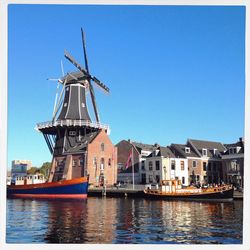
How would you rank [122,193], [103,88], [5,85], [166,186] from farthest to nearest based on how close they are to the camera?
[103,88] → [122,193] → [166,186] → [5,85]

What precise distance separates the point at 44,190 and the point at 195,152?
10464 mm

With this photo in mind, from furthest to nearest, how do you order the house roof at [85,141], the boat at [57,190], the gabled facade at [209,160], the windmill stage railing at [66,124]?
1. the gabled facade at [209,160]
2. the house roof at [85,141]
3. the windmill stage railing at [66,124]
4. the boat at [57,190]

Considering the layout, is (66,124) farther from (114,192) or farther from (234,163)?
(234,163)

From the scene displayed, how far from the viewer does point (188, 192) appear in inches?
854

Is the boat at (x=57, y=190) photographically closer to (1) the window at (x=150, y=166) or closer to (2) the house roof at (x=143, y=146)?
(1) the window at (x=150, y=166)

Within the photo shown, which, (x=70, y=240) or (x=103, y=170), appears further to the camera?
(x=103, y=170)

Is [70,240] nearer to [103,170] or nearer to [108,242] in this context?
[108,242]

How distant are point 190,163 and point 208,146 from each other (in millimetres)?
2392

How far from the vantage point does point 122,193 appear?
24.2 meters

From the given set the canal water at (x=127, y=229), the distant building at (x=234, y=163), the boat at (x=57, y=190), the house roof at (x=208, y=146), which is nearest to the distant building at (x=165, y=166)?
the house roof at (x=208, y=146)

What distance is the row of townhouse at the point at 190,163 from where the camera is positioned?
26312mm

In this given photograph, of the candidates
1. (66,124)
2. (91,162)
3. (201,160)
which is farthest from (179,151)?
(66,124)

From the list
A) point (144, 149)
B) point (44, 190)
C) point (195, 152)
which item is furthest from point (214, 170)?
point (44, 190)

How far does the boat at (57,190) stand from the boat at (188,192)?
3.63 m
